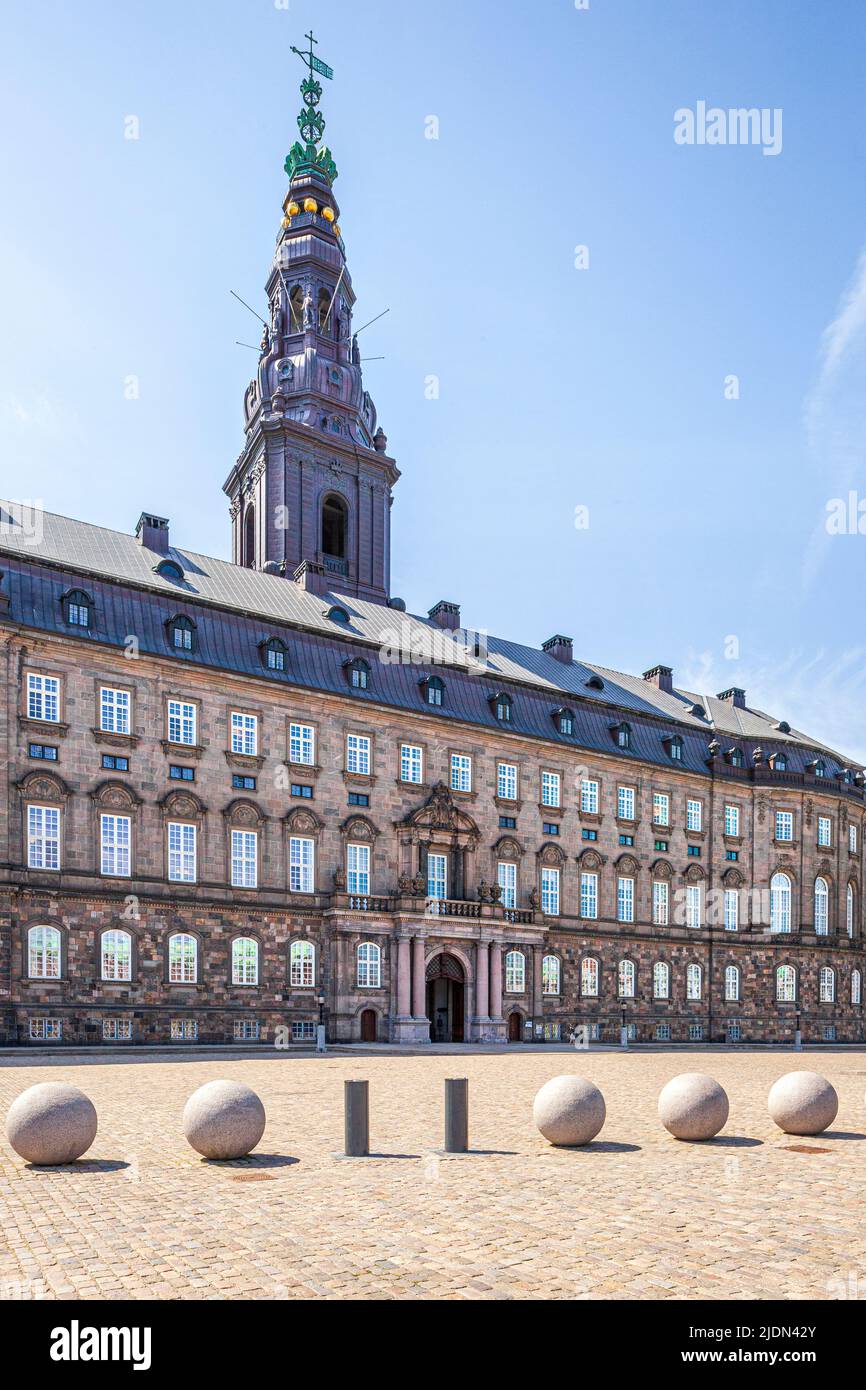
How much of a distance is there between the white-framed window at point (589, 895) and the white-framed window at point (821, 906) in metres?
19.5

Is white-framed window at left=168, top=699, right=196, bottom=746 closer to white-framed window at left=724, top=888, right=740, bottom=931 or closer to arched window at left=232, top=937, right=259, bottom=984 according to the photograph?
arched window at left=232, top=937, right=259, bottom=984

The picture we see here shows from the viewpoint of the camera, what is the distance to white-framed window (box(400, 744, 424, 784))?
57103 millimetres

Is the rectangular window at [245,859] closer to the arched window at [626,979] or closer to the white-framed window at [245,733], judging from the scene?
the white-framed window at [245,733]

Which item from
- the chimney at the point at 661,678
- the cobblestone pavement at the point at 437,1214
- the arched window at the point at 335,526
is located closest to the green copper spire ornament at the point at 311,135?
the arched window at the point at 335,526

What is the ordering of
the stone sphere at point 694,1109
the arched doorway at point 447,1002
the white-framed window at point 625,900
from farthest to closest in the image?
the white-framed window at point 625,900
the arched doorway at point 447,1002
the stone sphere at point 694,1109

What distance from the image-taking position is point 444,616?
2709 inches

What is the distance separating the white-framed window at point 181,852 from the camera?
48469 mm

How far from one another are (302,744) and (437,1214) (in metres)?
42.3

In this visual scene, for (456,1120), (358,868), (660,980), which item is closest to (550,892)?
(660,980)

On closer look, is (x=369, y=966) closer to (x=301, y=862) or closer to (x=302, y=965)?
(x=302, y=965)

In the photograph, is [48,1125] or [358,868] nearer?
[48,1125]

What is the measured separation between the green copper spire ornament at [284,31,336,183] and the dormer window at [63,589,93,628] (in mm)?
51104

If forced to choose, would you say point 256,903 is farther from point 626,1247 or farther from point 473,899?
point 626,1247
